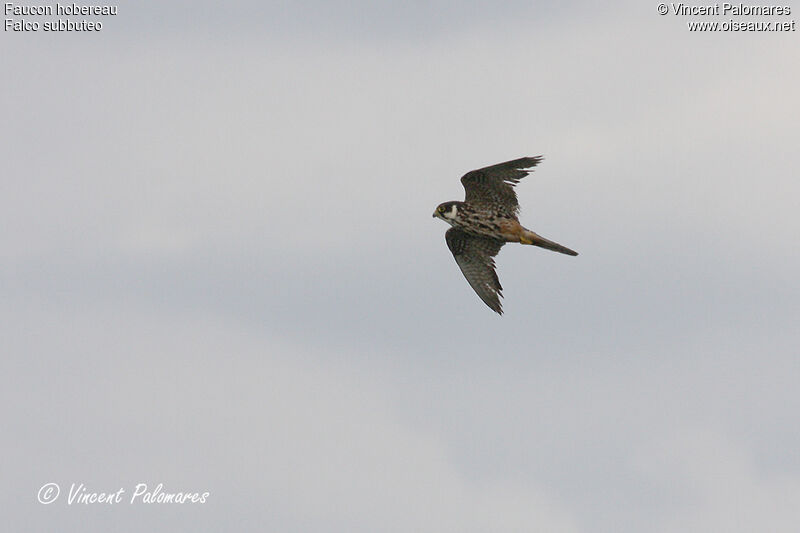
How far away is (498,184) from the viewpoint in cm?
2930

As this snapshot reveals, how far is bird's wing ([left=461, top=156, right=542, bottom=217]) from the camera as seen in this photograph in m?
29.0

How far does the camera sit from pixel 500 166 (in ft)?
94.8

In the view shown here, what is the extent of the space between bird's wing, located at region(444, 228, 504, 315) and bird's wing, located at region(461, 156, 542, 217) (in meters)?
1.24

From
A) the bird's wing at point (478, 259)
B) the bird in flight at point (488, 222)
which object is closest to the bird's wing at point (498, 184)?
the bird in flight at point (488, 222)

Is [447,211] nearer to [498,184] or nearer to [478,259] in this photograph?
[498,184]

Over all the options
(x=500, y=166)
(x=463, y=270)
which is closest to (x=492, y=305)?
(x=463, y=270)

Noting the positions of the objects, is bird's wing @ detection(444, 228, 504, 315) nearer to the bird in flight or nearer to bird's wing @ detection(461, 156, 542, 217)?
the bird in flight

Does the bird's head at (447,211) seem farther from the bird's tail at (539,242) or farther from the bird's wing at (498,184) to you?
the bird's tail at (539,242)

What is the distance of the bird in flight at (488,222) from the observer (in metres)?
29.1

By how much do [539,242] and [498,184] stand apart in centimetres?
160

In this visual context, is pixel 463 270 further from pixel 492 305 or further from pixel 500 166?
pixel 500 166

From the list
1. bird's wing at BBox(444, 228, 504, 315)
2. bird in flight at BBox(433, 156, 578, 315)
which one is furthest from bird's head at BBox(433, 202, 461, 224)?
bird's wing at BBox(444, 228, 504, 315)

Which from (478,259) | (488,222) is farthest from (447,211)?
(478,259)

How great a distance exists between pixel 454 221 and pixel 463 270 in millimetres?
1714
